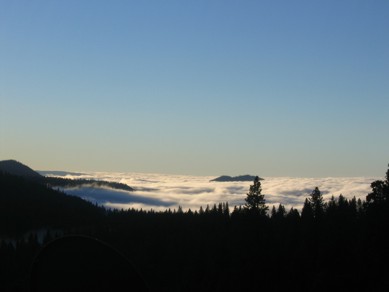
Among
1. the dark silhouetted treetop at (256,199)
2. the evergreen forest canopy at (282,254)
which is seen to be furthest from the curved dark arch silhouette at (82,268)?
the dark silhouetted treetop at (256,199)

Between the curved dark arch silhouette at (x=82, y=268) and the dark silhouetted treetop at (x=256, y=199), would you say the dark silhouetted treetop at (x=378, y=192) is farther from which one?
the dark silhouetted treetop at (x=256, y=199)

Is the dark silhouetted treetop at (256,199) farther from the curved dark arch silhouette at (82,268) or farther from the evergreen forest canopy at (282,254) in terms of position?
the curved dark arch silhouette at (82,268)

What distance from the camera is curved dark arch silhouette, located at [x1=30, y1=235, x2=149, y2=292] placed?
24.9 feet

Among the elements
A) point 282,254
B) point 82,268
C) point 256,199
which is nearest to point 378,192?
point 282,254

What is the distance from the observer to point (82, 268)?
7930 mm

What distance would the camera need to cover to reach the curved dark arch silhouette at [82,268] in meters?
7.58

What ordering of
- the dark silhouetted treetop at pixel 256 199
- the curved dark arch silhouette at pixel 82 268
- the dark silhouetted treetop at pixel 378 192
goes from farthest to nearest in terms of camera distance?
the dark silhouetted treetop at pixel 256 199
the dark silhouetted treetop at pixel 378 192
the curved dark arch silhouette at pixel 82 268

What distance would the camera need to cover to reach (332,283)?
64.9 m

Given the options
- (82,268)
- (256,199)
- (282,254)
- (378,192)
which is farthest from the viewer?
(256,199)

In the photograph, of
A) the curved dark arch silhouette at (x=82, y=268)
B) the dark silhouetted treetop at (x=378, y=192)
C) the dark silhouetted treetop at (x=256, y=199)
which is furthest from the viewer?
the dark silhouetted treetop at (x=256, y=199)

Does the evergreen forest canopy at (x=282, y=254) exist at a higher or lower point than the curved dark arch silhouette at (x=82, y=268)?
lower

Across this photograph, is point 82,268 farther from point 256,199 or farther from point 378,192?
point 256,199

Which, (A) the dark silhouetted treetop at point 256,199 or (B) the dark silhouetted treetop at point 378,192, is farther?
(A) the dark silhouetted treetop at point 256,199

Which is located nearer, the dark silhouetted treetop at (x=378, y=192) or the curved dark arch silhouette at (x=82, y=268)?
the curved dark arch silhouette at (x=82, y=268)
